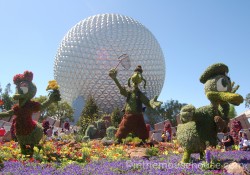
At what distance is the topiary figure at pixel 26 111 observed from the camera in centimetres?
962

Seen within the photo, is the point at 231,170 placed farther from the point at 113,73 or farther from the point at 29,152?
the point at 113,73

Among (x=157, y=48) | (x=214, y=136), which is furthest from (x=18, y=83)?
(x=157, y=48)

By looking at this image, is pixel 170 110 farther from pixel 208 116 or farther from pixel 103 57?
pixel 208 116

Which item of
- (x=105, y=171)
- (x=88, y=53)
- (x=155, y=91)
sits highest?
(x=88, y=53)

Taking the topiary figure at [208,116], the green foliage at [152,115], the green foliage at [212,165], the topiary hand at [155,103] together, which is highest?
the green foliage at [152,115]

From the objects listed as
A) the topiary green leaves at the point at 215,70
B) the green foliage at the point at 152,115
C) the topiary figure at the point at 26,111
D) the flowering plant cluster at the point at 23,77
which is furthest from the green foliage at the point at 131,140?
the green foliage at the point at 152,115

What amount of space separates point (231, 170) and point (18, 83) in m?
6.39

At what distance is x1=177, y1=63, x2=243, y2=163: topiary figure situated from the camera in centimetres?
753

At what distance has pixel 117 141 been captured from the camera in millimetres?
13492

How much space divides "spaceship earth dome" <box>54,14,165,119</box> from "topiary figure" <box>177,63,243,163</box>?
29.7m

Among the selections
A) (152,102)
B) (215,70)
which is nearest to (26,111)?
(152,102)

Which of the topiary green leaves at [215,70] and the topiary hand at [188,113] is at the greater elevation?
the topiary green leaves at [215,70]

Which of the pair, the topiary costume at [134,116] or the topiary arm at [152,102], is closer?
Answer: the topiary arm at [152,102]

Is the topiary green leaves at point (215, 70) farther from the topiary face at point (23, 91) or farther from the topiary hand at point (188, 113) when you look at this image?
the topiary face at point (23, 91)
